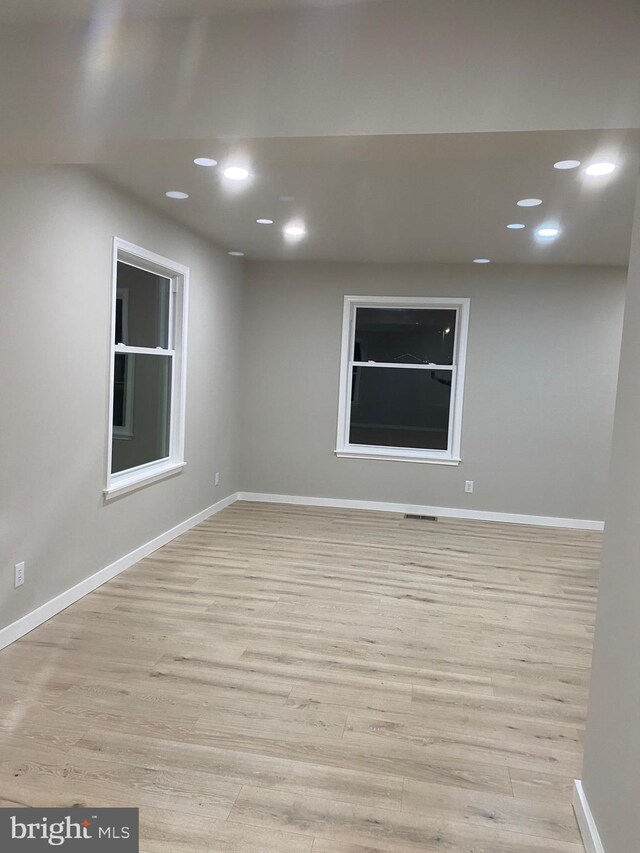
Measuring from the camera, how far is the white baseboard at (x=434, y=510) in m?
6.14

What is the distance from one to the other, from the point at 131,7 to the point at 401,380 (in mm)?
4824

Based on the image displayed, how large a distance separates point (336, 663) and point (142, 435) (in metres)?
2.46

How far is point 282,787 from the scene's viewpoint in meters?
2.14

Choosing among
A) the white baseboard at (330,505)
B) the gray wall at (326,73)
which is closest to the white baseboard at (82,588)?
the white baseboard at (330,505)

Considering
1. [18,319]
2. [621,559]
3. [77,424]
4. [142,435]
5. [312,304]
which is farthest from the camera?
[312,304]

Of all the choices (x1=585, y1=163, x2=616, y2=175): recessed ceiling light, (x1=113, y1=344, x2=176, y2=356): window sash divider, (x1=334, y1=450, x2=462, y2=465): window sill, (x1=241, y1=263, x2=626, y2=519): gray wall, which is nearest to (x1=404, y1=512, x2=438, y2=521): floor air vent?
(x1=241, y1=263, x2=626, y2=519): gray wall

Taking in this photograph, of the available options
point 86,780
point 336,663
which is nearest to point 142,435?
point 336,663

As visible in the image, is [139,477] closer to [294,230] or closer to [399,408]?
[294,230]

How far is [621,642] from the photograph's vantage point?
176 centimetres

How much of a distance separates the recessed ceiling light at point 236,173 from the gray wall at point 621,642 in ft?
7.22

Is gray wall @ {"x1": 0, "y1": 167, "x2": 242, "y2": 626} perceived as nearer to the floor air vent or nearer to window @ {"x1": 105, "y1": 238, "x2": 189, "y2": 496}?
window @ {"x1": 105, "y1": 238, "x2": 189, "y2": 496}

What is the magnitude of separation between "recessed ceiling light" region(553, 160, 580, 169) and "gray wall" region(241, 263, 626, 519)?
9.84 ft

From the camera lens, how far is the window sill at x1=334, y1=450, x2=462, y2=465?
630 cm

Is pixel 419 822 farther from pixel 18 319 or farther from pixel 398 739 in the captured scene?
pixel 18 319
